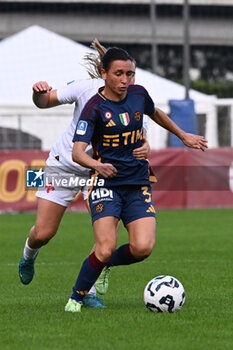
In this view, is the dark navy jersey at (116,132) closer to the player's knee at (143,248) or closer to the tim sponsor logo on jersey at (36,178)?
the player's knee at (143,248)

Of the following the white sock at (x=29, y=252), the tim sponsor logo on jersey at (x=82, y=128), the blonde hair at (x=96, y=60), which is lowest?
the white sock at (x=29, y=252)

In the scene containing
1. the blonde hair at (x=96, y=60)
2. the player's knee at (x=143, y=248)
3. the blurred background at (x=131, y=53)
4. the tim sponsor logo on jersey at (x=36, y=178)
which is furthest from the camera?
the blurred background at (x=131, y=53)

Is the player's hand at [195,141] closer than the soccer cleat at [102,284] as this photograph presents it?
Yes

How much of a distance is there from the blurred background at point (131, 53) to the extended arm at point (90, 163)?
283 cm

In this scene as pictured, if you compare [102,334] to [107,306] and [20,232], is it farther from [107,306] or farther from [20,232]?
[20,232]

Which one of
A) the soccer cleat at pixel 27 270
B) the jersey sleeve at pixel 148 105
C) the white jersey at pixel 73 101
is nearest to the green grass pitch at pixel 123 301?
the soccer cleat at pixel 27 270

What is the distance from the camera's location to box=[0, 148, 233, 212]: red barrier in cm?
1970

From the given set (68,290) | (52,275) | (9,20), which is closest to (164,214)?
(52,275)

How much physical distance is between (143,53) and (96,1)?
1103cm

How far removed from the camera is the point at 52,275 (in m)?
10.0

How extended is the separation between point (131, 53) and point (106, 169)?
44.8 metres

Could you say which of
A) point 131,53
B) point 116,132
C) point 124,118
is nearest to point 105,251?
point 116,132

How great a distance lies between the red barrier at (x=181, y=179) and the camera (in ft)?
64.6

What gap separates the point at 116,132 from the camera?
691 cm
